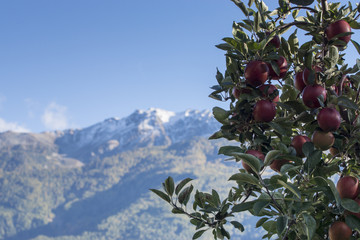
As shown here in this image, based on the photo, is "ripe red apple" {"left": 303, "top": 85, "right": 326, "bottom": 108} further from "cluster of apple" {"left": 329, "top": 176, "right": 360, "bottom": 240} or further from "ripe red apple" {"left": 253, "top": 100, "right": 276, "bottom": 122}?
"cluster of apple" {"left": 329, "top": 176, "right": 360, "bottom": 240}

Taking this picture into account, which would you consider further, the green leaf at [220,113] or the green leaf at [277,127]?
the green leaf at [220,113]

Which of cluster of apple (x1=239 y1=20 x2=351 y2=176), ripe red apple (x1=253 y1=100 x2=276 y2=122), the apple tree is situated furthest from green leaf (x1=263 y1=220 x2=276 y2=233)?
ripe red apple (x1=253 y1=100 x2=276 y2=122)

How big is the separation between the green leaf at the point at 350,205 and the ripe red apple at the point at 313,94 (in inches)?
20.5

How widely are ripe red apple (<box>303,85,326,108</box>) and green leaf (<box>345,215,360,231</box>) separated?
1.88 feet

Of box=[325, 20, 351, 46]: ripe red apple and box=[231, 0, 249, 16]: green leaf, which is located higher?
box=[231, 0, 249, 16]: green leaf

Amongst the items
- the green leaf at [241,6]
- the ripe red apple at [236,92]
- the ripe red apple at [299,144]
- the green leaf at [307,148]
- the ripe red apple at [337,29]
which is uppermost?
the green leaf at [241,6]

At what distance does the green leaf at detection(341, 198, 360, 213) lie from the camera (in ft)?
5.55

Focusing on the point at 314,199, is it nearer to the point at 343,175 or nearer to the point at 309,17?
the point at 343,175

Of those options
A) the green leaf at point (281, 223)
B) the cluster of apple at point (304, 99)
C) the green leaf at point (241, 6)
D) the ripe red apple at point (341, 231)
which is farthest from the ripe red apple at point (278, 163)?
the green leaf at point (241, 6)

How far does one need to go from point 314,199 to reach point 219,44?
1.06 m

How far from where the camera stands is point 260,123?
210 cm

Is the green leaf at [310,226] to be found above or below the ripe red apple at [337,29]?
below

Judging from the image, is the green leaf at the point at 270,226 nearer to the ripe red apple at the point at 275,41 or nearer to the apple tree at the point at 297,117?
the apple tree at the point at 297,117

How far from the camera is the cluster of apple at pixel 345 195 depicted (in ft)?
6.13
